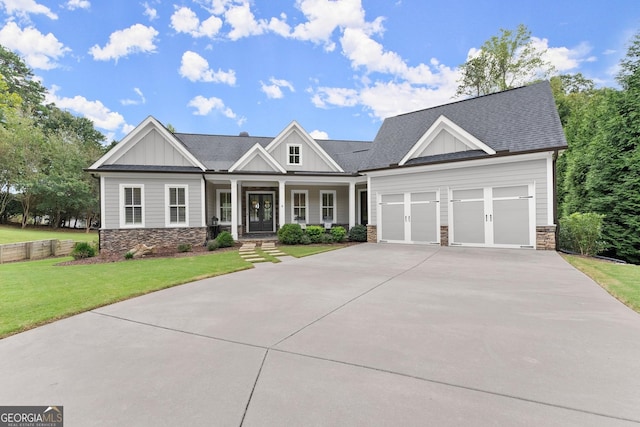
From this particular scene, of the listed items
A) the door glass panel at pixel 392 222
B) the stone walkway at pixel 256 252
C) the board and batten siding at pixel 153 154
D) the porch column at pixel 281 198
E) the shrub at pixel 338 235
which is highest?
the board and batten siding at pixel 153 154

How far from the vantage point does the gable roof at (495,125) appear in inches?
411

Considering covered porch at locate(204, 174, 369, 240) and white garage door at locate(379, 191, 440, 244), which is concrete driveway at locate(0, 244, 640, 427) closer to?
white garage door at locate(379, 191, 440, 244)

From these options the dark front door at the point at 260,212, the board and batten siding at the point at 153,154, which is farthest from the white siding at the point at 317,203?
the board and batten siding at the point at 153,154

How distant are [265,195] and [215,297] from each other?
12.0 metres

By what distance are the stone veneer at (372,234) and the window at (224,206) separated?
8.00m

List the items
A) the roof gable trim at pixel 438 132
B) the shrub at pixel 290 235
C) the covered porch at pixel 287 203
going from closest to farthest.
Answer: the roof gable trim at pixel 438 132
the shrub at pixel 290 235
the covered porch at pixel 287 203

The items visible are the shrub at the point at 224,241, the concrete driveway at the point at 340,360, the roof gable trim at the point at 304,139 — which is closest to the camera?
the concrete driveway at the point at 340,360

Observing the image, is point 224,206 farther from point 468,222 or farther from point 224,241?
point 468,222

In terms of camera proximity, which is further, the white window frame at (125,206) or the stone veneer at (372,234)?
the stone veneer at (372,234)

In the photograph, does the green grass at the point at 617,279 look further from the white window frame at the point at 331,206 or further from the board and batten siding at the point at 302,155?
the board and batten siding at the point at 302,155

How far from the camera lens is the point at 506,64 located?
24641mm

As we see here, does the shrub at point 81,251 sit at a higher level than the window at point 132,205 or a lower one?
lower

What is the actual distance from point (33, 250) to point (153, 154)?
262 inches

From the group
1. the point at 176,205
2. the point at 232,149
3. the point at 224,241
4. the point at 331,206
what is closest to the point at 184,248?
the point at 224,241
